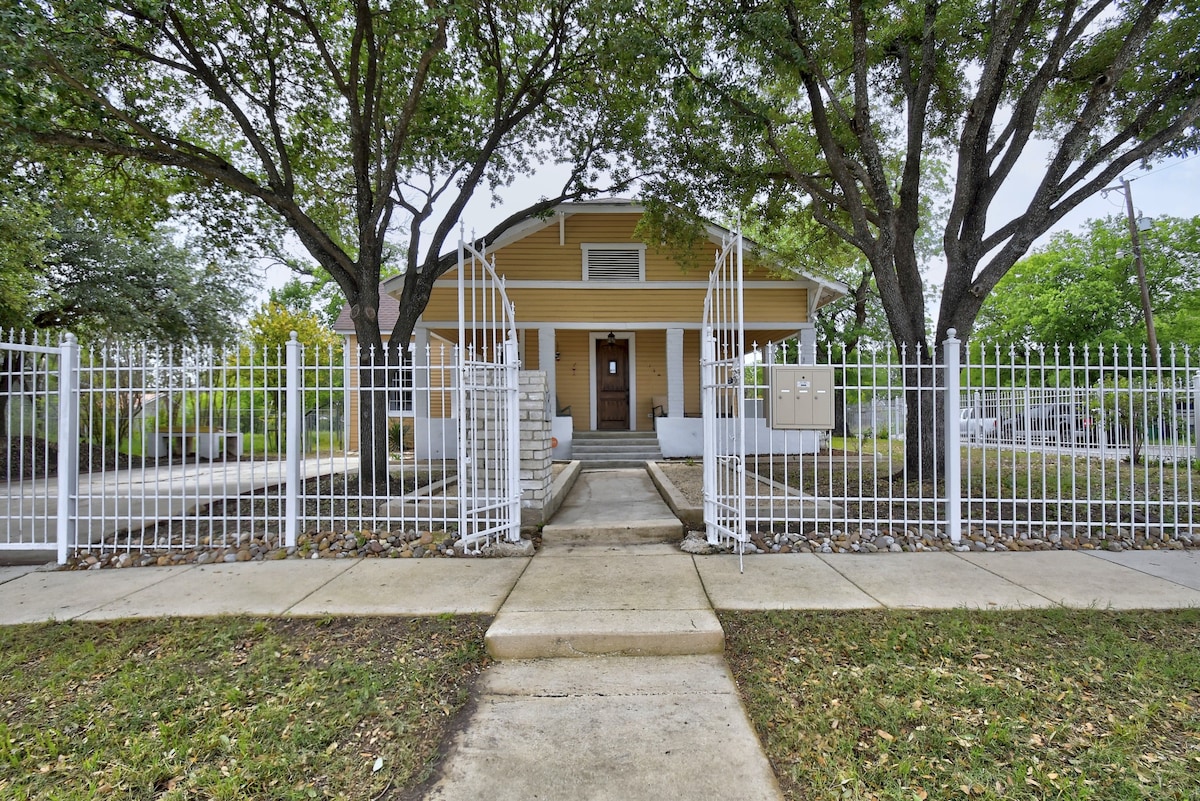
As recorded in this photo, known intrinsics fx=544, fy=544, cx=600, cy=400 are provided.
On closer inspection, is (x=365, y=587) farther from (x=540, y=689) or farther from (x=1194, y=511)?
(x=1194, y=511)

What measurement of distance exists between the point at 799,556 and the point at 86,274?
17920mm

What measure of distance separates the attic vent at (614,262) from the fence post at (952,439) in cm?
777

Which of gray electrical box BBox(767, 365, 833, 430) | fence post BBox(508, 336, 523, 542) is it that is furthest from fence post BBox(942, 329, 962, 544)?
fence post BBox(508, 336, 523, 542)

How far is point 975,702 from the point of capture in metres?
2.79

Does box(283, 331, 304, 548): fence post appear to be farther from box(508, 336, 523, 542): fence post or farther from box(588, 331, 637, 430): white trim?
box(588, 331, 637, 430): white trim

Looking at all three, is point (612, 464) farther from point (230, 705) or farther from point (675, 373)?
point (230, 705)

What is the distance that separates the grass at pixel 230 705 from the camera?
7.64 feet

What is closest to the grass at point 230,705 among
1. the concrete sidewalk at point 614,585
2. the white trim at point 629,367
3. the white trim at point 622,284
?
the concrete sidewalk at point 614,585

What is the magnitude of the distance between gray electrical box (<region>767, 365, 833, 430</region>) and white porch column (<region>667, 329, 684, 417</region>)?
6.69m

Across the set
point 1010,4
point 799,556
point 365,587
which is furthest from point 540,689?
point 1010,4

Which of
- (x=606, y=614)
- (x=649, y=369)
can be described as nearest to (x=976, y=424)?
(x=649, y=369)

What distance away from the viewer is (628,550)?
5.46 metres

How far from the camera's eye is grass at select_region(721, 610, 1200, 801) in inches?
89.6

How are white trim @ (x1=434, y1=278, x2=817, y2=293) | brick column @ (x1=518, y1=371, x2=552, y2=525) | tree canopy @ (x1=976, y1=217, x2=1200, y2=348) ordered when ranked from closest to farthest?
brick column @ (x1=518, y1=371, x2=552, y2=525) → white trim @ (x1=434, y1=278, x2=817, y2=293) → tree canopy @ (x1=976, y1=217, x2=1200, y2=348)
